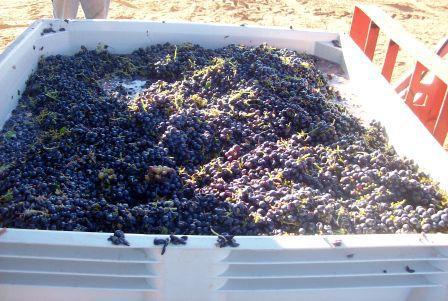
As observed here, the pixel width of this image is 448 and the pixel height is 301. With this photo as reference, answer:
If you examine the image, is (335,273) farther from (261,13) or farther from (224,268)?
(261,13)

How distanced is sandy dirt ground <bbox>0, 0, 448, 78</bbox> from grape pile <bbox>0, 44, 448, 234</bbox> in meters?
3.95

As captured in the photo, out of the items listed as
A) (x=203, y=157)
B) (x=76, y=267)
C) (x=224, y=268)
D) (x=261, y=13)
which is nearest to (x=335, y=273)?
(x=224, y=268)

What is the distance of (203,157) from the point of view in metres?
2.21

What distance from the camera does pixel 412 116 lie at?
221cm

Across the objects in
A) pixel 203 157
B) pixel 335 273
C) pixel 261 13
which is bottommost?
pixel 261 13

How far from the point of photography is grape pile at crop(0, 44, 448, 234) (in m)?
1.73

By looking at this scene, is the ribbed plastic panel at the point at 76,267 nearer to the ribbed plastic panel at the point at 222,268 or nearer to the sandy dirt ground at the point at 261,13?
the ribbed plastic panel at the point at 222,268

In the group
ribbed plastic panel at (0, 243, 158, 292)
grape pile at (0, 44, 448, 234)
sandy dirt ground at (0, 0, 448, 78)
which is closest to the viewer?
ribbed plastic panel at (0, 243, 158, 292)

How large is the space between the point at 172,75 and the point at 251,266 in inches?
73.4

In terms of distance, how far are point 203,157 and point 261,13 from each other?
17.9ft

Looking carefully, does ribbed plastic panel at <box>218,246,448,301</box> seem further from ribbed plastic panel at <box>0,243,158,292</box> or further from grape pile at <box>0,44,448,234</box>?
ribbed plastic panel at <box>0,243,158,292</box>

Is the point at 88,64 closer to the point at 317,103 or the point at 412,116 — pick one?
the point at 317,103

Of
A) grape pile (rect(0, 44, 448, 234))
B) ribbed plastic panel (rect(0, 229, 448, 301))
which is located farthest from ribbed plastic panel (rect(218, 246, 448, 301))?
grape pile (rect(0, 44, 448, 234))

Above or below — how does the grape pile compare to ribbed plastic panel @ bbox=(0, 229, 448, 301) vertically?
below
